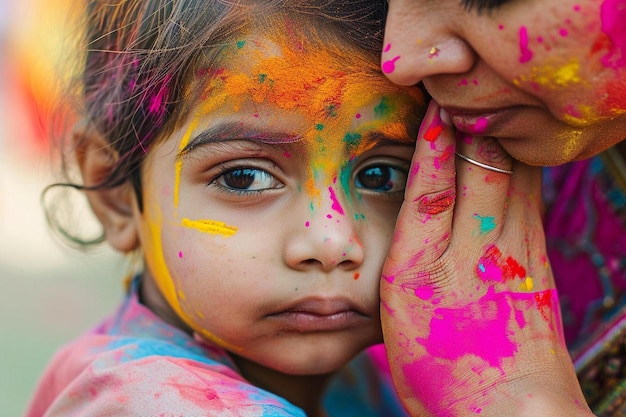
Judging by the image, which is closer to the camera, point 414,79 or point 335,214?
point 414,79

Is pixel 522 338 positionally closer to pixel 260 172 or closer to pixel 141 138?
pixel 260 172

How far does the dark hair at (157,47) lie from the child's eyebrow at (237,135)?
0.06 meters

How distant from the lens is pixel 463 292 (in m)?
1.32

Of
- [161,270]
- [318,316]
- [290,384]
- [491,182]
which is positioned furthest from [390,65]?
[290,384]

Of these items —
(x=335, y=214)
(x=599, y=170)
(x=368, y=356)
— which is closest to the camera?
(x=335, y=214)

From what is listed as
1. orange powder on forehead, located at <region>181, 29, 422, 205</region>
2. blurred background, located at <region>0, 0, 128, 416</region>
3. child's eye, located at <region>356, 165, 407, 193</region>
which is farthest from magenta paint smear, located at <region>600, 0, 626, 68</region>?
blurred background, located at <region>0, 0, 128, 416</region>

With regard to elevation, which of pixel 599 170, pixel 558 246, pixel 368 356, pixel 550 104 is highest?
pixel 550 104

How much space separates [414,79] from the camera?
46.9 inches

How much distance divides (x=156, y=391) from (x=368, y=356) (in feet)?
2.97

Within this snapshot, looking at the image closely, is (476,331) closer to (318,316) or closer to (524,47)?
(318,316)

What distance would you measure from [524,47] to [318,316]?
0.61m

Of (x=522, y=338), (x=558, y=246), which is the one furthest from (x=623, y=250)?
Answer: (x=522, y=338)

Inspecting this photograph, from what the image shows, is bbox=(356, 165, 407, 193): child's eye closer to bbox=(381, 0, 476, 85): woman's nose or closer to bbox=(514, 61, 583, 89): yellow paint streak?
bbox=(381, 0, 476, 85): woman's nose

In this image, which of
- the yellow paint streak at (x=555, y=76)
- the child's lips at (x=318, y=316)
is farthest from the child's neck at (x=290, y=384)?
the yellow paint streak at (x=555, y=76)
